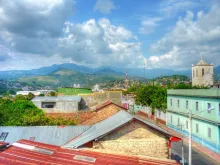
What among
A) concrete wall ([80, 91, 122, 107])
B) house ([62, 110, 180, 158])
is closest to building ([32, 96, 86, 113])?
concrete wall ([80, 91, 122, 107])

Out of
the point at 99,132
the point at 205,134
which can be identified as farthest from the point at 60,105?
the point at 99,132

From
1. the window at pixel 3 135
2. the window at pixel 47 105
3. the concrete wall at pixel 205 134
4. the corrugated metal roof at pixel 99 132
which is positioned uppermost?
the corrugated metal roof at pixel 99 132

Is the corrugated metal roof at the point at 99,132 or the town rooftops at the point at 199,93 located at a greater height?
the town rooftops at the point at 199,93

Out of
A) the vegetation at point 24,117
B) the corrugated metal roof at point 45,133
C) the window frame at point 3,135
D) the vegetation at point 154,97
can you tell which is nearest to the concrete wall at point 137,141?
the corrugated metal roof at point 45,133

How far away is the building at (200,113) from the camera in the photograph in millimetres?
32878

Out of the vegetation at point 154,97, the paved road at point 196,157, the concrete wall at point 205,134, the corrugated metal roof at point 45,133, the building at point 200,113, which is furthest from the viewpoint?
the vegetation at point 154,97

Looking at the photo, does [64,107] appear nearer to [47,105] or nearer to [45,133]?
[47,105]

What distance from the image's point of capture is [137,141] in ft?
56.6

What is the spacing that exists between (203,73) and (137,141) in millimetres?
92112

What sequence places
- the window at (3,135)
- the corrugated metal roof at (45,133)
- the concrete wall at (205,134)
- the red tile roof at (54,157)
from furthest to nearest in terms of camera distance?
the concrete wall at (205,134) < the window at (3,135) < the corrugated metal roof at (45,133) < the red tile roof at (54,157)

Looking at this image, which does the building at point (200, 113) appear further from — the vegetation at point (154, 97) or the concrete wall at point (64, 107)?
the concrete wall at point (64, 107)

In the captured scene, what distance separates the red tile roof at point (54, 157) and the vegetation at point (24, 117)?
64.3 feet


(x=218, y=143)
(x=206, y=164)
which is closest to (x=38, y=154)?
(x=206, y=164)

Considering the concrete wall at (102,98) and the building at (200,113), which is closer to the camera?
the building at (200,113)
